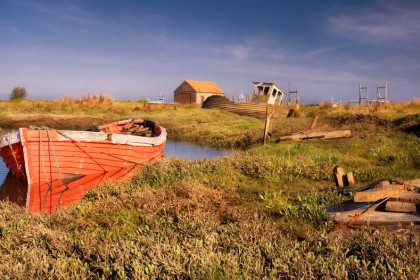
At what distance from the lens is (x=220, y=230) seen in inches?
237

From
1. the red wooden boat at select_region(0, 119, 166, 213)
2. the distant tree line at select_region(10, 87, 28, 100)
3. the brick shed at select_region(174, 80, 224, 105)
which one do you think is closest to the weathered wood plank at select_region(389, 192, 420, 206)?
the red wooden boat at select_region(0, 119, 166, 213)

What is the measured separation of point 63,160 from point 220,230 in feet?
32.2

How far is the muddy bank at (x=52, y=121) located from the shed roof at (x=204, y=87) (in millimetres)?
31344

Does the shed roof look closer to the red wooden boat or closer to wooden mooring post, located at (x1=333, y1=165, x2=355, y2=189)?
the red wooden boat

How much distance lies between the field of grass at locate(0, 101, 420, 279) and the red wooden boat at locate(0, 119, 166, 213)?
3.13 metres

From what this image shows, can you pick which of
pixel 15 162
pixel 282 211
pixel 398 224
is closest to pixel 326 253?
pixel 398 224

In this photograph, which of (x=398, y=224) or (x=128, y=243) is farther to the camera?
(x=398, y=224)

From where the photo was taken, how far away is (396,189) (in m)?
7.24

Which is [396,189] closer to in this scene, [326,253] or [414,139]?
[326,253]

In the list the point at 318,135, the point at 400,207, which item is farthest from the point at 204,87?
the point at 400,207

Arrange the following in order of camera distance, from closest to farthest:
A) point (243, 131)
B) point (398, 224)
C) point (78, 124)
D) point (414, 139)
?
point (398, 224)
point (414, 139)
point (243, 131)
point (78, 124)

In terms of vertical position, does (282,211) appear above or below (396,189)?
below

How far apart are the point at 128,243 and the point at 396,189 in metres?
Result: 5.10

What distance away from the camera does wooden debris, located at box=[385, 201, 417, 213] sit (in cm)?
Result: 665
